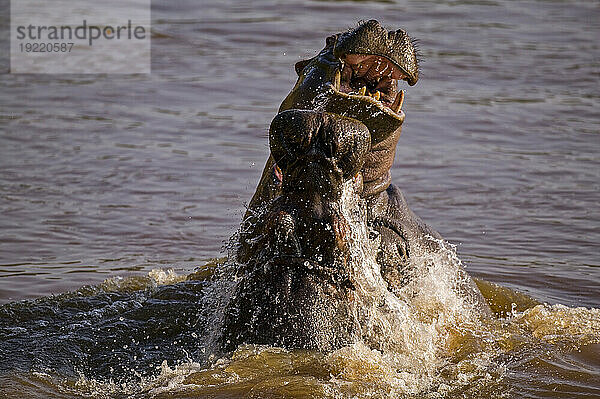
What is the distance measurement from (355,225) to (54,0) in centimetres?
1356

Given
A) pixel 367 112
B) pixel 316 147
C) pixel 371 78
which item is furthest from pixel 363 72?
pixel 316 147

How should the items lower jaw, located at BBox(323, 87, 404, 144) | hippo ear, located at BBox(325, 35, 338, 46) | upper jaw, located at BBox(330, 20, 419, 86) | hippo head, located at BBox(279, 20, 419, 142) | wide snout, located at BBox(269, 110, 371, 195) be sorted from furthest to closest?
hippo ear, located at BBox(325, 35, 338, 46) < upper jaw, located at BBox(330, 20, 419, 86) < hippo head, located at BBox(279, 20, 419, 142) < lower jaw, located at BBox(323, 87, 404, 144) < wide snout, located at BBox(269, 110, 371, 195)

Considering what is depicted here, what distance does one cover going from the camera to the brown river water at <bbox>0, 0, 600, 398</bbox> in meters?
4.20

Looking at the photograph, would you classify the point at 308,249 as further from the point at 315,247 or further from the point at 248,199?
the point at 248,199

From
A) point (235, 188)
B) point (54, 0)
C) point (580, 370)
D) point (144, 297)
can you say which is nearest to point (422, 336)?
point (580, 370)

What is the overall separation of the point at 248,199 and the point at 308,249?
13.9 ft

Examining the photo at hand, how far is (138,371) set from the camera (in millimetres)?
4270

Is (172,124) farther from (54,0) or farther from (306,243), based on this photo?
(54,0)

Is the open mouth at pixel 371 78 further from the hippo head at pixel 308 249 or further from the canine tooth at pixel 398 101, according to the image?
the hippo head at pixel 308 249

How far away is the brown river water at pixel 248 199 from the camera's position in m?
4.20

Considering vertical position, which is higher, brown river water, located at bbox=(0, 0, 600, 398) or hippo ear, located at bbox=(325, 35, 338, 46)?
hippo ear, located at bbox=(325, 35, 338, 46)

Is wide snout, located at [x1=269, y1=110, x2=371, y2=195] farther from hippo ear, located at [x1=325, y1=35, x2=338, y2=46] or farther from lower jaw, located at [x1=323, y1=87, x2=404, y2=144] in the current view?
hippo ear, located at [x1=325, y1=35, x2=338, y2=46]

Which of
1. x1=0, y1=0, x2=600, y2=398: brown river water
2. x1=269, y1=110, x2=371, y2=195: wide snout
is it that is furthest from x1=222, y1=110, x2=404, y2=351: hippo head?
x1=0, y1=0, x2=600, y2=398: brown river water

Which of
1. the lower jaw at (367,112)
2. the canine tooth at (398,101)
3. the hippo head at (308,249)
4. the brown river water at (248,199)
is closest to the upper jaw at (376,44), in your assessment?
the canine tooth at (398,101)
